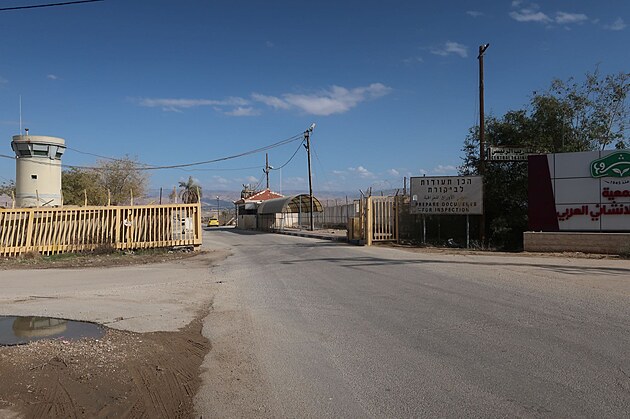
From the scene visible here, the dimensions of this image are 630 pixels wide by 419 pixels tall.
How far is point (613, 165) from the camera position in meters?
19.2

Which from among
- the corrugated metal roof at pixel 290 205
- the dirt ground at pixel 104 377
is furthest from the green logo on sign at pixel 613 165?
the corrugated metal roof at pixel 290 205

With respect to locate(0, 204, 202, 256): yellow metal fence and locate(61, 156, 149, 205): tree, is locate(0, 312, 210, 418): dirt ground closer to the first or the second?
locate(0, 204, 202, 256): yellow metal fence

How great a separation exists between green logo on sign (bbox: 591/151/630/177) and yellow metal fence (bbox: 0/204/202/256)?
1579 centimetres

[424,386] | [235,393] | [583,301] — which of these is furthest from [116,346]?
[583,301]

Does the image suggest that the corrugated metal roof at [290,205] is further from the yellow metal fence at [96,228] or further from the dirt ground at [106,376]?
the dirt ground at [106,376]

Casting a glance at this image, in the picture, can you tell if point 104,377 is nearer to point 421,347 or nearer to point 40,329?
point 40,329

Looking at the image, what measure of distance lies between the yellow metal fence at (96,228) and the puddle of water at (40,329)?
1307 centimetres

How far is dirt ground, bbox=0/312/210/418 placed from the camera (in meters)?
4.57

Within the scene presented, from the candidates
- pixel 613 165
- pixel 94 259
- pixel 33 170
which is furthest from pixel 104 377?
pixel 33 170

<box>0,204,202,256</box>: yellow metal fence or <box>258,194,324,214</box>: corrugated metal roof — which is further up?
<box>258,194,324,214</box>: corrugated metal roof

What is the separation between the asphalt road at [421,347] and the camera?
465 cm

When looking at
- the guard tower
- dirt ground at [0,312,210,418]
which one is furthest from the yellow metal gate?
dirt ground at [0,312,210,418]

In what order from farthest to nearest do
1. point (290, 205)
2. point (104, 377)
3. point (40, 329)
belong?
1. point (290, 205)
2. point (40, 329)
3. point (104, 377)

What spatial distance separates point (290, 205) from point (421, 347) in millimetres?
44986
